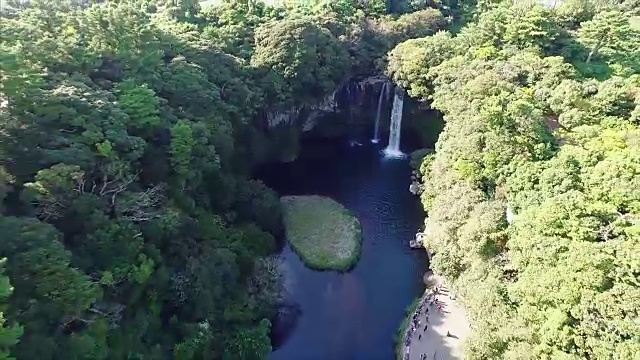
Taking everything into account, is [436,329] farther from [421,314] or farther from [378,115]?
[378,115]

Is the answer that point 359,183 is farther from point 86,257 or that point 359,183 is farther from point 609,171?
point 86,257

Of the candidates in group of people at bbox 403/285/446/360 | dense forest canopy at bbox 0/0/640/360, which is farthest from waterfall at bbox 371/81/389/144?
group of people at bbox 403/285/446/360

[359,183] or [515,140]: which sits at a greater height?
[515,140]

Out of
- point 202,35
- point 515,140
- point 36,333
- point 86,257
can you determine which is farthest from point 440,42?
point 36,333

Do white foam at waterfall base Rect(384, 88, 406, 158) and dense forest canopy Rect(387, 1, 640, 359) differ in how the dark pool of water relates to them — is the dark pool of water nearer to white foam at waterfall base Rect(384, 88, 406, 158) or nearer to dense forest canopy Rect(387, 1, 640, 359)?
white foam at waterfall base Rect(384, 88, 406, 158)

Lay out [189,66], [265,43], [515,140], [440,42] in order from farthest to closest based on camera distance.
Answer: [440,42] < [265,43] < [189,66] < [515,140]

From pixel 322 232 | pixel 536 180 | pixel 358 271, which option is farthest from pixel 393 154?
pixel 536 180
